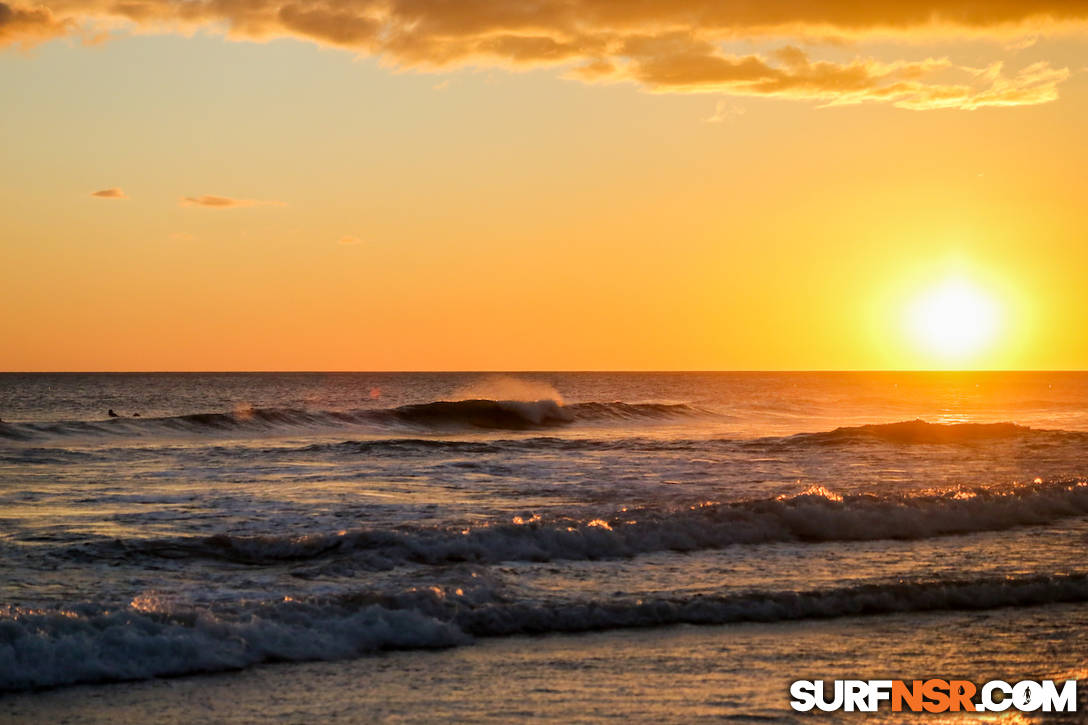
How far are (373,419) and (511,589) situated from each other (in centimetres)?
3971

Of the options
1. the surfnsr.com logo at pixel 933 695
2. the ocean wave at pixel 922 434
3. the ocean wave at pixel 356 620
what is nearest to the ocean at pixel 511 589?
the ocean wave at pixel 356 620

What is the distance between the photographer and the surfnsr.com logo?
27.0 feet

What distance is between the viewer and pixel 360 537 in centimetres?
1470

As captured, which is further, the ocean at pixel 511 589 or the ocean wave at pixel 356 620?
the ocean wave at pixel 356 620

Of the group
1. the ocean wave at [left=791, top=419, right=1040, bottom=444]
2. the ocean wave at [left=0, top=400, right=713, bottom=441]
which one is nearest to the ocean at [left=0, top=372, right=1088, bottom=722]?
the ocean wave at [left=791, top=419, right=1040, bottom=444]

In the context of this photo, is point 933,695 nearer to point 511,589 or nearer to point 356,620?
point 511,589

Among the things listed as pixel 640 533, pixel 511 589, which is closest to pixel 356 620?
pixel 511 589

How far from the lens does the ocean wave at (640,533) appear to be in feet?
46.5

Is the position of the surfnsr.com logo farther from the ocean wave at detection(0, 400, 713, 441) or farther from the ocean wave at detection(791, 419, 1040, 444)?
the ocean wave at detection(0, 400, 713, 441)

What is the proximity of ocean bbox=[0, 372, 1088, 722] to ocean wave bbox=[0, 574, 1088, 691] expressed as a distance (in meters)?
0.03

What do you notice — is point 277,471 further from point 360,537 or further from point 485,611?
point 485,611

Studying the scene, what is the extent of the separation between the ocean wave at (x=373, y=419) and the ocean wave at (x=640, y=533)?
26664 mm

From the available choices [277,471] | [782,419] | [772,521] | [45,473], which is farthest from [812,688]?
[782,419]

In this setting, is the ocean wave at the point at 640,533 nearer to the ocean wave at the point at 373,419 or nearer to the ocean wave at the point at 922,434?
the ocean wave at the point at 922,434
